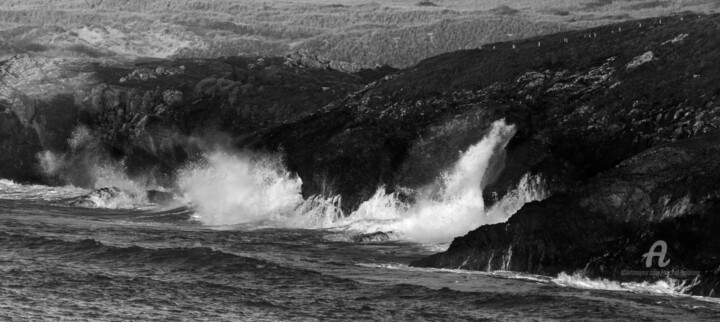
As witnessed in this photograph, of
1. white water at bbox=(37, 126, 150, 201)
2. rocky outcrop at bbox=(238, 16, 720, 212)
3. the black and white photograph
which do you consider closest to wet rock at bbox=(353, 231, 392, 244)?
the black and white photograph

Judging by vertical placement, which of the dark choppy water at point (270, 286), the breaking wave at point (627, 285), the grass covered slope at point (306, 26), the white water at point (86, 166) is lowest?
the dark choppy water at point (270, 286)

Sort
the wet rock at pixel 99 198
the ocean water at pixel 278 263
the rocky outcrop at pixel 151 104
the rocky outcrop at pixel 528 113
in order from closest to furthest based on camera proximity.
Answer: the ocean water at pixel 278 263 → the rocky outcrop at pixel 528 113 → the wet rock at pixel 99 198 → the rocky outcrop at pixel 151 104

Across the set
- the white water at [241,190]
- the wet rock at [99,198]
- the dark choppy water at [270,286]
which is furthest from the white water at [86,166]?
the dark choppy water at [270,286]

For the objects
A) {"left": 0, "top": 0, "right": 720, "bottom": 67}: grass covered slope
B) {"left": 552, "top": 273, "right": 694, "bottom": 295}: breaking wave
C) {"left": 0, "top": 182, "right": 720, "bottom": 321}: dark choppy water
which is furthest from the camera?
{"left": 0, "top": 0, "right": 720, "bottom": 67}: grass covered slope

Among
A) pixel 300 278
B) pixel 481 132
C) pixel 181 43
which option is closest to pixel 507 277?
pixel 300 278

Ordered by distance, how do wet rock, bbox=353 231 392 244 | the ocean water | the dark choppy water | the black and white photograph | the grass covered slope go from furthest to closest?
the grass covered slope < wet rock, bbox=353 231 392 244 < the black and white photograph < the ocean water < the dark choppy water

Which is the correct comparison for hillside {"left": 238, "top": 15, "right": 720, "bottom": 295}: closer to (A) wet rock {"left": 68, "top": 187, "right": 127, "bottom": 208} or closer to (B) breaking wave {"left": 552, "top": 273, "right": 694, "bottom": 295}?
(B) breaking wave {"left": 552, "top": 273, "right": 694, "bottom": 295}

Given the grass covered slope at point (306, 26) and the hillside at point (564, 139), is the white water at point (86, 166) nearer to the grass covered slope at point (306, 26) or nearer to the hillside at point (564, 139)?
the hillside at point (564, 139)
